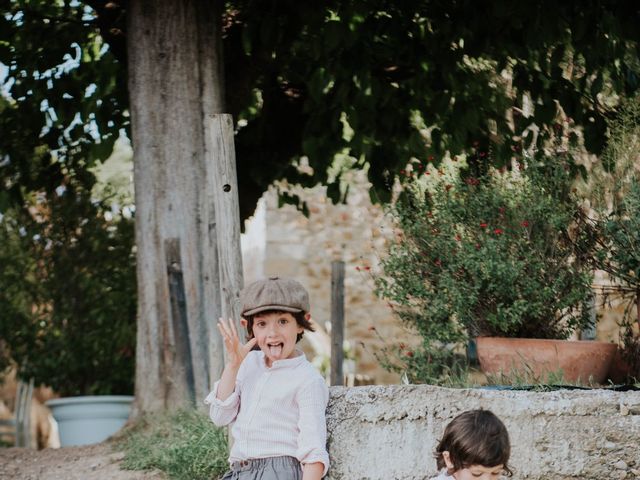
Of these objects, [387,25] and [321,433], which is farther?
[387,25]

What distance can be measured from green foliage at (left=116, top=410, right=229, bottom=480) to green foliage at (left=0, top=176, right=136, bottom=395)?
2574mm

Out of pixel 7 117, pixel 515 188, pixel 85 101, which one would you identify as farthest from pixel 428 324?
pixel 7 117

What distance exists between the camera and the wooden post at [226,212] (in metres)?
5.02

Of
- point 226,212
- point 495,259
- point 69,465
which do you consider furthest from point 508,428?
point 69,465

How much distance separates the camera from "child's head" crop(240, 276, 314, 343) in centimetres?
363

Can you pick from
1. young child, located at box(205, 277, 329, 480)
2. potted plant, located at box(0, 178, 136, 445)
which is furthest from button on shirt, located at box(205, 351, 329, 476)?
potted plant, located at box(0, 178, 136, 445)

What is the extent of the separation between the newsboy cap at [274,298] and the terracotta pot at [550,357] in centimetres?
218

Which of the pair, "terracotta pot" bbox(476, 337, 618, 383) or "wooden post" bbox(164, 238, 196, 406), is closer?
"terracotta pot" bbox(476, 337, 618, 383)

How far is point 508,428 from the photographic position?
419 centimetres

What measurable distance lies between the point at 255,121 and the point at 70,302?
2.29 m

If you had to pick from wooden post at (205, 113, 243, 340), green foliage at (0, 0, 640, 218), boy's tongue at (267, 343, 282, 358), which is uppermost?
green foliage at (0, 0, 640, 218)

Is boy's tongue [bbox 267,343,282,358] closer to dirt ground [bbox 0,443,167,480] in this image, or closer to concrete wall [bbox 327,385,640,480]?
concrete wall [bbox 327,385,640,480]

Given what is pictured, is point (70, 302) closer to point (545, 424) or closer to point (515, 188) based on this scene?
point (515, 188)

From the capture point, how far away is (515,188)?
6.32 m
